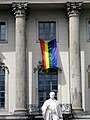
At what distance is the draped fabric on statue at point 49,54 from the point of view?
38156 millimetres

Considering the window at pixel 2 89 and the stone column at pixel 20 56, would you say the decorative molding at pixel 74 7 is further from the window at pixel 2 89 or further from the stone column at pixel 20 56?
the window at pixel 2 89

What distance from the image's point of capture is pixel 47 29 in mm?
40188

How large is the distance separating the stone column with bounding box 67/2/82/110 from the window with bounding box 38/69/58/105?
216 centimetres

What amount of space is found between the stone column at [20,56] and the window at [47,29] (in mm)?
2355

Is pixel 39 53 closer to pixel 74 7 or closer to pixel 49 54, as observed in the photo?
pixel 49 54

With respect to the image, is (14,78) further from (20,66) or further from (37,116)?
(37,116)

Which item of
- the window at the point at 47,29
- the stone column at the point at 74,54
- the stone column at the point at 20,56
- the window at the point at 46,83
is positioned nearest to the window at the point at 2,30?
the stone column at the point at 20,56

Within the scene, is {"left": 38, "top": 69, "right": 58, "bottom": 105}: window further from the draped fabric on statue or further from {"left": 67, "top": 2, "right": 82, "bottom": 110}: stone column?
{"left": 67, "top": 2, "right": 82, "bottom": 110}: stone column

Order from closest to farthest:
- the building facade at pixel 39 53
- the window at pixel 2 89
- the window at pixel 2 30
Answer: the building facade at pixel 39 53 → the window at pixel 2 89 → the window at pixel 2 30

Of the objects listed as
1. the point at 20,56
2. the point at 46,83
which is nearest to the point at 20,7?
the point at 20,56

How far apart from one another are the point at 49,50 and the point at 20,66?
248 centimetres

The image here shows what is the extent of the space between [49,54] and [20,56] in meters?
2.16

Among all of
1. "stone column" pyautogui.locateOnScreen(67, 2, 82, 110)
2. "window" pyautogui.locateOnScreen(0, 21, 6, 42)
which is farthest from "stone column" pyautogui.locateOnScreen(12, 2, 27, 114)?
"stone column" pyautogui.locateOnScreen(67, 2, 82, 110)

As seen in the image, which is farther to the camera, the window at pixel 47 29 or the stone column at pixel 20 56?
the window at pixel 47 29
